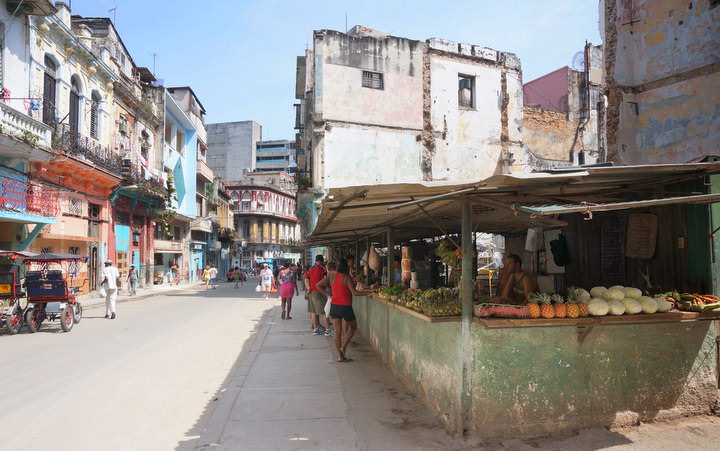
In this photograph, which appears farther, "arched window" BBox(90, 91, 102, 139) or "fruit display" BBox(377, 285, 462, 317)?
"arched window" BBox(90, 91, 102, 139)

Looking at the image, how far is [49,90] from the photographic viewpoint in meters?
20.5

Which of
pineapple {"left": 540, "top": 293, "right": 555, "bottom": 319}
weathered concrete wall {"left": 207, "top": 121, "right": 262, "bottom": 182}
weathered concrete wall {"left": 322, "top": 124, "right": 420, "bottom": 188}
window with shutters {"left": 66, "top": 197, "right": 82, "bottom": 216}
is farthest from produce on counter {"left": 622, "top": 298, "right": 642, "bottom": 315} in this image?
weathered concrete wall {"left": 207, "top": 121, "right": 262, "bottom": 182}

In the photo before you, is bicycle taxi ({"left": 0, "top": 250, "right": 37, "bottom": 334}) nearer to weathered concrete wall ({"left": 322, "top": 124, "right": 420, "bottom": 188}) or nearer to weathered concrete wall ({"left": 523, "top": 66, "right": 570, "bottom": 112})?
weathered concrete wall ({"left": 322, "top": 124, "right": 420, "bottom": 188})

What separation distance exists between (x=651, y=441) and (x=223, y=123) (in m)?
76.5

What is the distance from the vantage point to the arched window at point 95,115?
2431 centimetres

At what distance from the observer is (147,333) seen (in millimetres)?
12227

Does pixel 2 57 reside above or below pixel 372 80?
below

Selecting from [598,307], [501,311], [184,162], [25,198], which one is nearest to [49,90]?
[25,198]

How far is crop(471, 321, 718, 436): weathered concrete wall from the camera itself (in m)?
4.63

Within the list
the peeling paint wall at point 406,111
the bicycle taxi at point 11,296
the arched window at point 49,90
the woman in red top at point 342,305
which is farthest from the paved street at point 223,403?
the peeling paint wall at point 406,111

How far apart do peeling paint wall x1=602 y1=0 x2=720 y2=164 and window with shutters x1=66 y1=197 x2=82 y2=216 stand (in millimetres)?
21305

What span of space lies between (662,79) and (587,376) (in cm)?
949

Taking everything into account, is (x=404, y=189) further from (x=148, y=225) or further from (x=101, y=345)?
(x=148, y=225)

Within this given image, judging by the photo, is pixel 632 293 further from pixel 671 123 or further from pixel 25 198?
pixel 25 198
